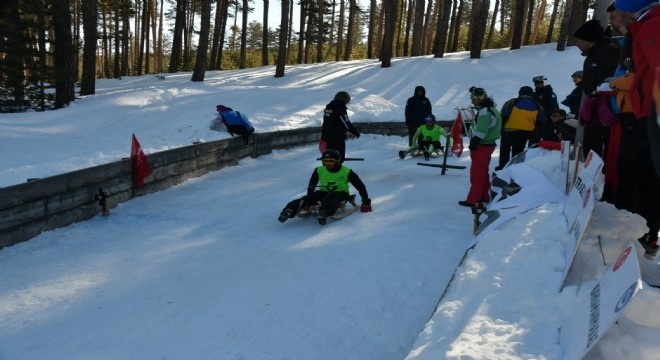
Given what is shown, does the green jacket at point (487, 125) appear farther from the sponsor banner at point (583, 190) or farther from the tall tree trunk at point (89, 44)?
the tall tree trunk at point (89, 44)

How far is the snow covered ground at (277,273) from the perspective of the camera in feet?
9.00

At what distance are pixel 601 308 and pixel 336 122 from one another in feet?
23.0

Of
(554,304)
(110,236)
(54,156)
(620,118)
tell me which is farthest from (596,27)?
(54,156)

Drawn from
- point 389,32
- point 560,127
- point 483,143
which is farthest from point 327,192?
point 389,32

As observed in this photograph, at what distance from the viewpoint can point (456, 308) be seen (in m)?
2.88

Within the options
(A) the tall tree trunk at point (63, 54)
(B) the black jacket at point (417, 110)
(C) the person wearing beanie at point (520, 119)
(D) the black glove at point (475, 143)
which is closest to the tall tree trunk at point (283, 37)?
(A) the tall tree trunk at point (63, 54)

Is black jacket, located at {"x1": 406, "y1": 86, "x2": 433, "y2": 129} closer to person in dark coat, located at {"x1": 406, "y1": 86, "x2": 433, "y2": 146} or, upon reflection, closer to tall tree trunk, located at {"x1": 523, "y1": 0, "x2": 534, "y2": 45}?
person in dark coat, located at {"x1": 406, "y1": 86, "x2": 433, "y2": 146}

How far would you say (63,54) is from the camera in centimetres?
1348

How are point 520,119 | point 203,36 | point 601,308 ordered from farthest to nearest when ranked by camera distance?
point 203,36 < point 520,119 < point 601,308

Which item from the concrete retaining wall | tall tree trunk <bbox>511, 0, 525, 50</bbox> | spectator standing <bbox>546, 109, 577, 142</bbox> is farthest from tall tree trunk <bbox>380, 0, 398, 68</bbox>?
spectator standing <bbox>546, 109, 577, 142</bbox>

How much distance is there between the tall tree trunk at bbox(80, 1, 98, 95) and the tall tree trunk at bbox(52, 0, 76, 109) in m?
1.46

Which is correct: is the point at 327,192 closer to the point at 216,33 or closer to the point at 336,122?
the point at 336,122

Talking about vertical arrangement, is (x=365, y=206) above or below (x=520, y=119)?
below

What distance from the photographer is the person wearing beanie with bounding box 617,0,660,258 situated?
261 cm
